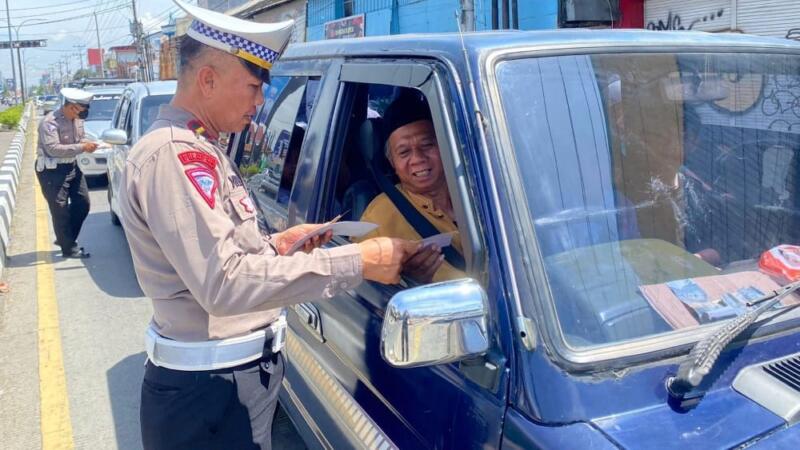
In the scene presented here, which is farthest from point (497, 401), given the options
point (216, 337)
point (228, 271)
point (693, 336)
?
point (216, 337)

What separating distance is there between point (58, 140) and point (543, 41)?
22.3 ft

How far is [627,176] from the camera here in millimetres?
1977

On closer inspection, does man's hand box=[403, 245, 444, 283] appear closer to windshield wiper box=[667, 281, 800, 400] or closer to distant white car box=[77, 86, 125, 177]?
windshield wiper box=[667, 281, 800, 400]

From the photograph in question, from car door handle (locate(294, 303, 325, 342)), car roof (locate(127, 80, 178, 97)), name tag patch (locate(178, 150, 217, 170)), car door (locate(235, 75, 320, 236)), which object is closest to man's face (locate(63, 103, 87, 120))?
car roof (locate(127, 80, 178, 97))

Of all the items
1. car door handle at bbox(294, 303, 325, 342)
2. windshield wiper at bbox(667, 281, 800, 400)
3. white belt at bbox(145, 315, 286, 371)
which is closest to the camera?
windshield wiper at bbox(667, 281, 800, 400)

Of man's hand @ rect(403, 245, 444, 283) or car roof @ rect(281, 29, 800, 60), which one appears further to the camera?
man's hand @ rect(403, 245, 444, 283)

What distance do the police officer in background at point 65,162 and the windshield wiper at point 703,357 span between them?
725cm

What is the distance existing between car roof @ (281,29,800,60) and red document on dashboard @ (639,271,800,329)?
708 mm

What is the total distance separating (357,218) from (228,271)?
40.2 inches

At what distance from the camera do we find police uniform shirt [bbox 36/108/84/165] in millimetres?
7405

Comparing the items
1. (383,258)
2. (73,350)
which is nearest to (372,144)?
(383,258)

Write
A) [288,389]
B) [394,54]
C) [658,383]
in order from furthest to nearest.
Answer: [288,389] < [394,54] < [658,383]

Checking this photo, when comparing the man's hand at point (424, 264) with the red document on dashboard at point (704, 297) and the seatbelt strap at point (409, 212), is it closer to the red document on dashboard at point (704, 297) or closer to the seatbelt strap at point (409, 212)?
the seatbelt strap at point (409, 212)

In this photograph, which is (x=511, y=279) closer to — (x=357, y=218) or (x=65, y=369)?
(x=357, y=218)
